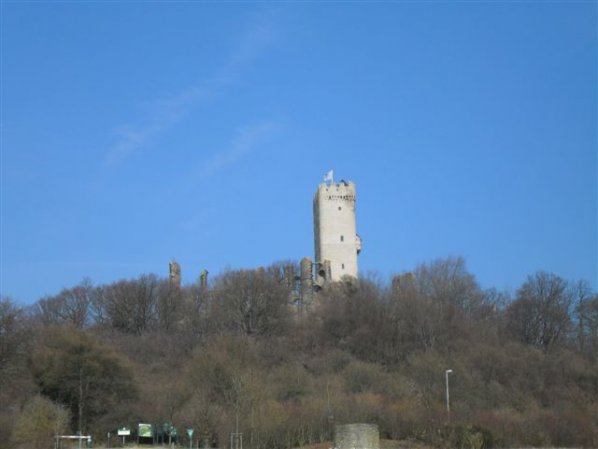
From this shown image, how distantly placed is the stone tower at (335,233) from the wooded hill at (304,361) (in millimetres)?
4893

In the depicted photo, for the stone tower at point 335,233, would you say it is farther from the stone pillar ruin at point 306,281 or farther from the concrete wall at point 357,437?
the concrete wall at point 357,437

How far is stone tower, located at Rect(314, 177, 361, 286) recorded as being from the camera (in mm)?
85500

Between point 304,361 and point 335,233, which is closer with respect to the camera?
point 304,361

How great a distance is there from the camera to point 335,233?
86.9m

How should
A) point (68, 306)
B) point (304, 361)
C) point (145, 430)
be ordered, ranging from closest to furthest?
point (145, 430)
point (304, 361)
point (68, 306)

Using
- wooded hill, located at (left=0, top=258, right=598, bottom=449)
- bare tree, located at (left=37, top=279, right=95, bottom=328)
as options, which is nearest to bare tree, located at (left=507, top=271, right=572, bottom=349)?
wooded hill, located at (left=0, top=258, right=598, bottom=449)

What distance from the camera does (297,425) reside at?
38812 mm

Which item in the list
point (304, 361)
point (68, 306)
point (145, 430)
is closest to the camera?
point (145, 430)

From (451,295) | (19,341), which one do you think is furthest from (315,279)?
(19,341)

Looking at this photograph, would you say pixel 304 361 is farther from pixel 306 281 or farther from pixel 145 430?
pixel 306 281

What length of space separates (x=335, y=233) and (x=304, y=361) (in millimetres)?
27103

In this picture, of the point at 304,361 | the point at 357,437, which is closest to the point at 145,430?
the point at 357,437

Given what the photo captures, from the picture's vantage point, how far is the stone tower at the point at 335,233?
3366 inches

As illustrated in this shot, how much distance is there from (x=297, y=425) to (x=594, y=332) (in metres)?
40.0
